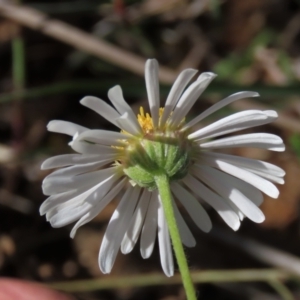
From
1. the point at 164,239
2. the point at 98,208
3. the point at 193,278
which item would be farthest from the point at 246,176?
the point at 193,278

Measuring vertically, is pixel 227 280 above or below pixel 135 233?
below

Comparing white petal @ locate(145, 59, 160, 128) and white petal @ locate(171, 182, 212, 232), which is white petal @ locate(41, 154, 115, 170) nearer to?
white petal @ locate(145, 59, 160, 128)

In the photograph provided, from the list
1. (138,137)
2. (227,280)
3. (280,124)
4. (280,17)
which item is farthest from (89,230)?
(280,17)

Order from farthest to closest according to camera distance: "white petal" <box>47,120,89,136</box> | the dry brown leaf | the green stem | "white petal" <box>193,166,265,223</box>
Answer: the dry brown leaf < the green stem < "white petal" <box>193,166,265,223</box> < "white petal" <box>47,120,89,136</box>

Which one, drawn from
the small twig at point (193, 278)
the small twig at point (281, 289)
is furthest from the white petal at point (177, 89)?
the small twig at point (281, 289)

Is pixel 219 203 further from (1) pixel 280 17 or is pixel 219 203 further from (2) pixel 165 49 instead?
(1) pixel 280 17

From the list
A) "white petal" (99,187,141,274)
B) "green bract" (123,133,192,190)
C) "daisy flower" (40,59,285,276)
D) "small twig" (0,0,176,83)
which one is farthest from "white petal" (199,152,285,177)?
"small twig" (0,0,176,83)

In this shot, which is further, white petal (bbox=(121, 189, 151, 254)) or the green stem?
the green stem
